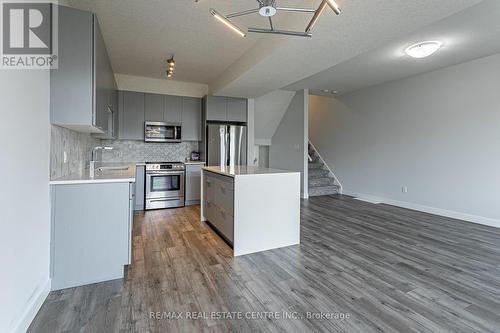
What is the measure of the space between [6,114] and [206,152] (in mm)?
3940

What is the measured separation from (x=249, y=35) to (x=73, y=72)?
82.5 inches

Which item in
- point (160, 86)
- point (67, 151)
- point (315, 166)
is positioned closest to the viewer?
point (67, 151)

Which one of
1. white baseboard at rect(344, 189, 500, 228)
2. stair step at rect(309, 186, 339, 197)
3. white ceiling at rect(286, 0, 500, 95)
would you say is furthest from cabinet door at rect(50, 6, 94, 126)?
white baseboard at rect(344, 189, 500, 228)

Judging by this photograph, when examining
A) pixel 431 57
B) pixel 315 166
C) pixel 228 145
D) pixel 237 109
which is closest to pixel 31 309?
pixel 228 145

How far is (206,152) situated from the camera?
532 centimetres

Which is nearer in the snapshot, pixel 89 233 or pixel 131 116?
pixel 89 233

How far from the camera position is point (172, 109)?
5348 mm

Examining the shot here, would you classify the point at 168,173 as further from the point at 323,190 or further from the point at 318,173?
the point at 318,173

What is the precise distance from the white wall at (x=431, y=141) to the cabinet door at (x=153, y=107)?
4.56 metres

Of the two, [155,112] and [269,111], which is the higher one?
[269,111]

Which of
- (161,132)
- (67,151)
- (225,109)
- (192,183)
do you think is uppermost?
(225,109)

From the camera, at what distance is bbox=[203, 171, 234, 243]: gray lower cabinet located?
297cm

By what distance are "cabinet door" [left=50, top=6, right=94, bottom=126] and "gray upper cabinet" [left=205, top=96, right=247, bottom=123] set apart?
3151 millimetres

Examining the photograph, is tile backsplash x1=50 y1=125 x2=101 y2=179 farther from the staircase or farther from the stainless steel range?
the staircase
